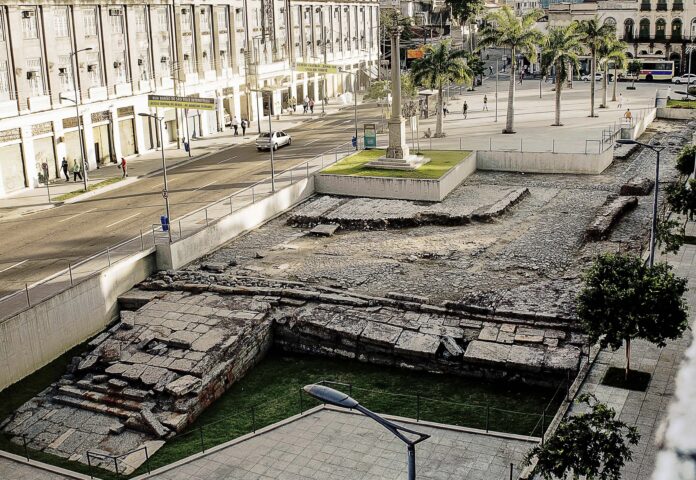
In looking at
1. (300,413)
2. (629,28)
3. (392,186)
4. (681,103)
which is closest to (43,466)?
(300,413)

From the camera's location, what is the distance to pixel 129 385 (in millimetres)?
24312

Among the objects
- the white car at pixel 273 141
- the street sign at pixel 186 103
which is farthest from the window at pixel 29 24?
the white car at pixel 273 141

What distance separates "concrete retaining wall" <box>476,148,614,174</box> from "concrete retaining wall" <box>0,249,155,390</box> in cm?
2786

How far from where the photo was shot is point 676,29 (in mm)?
104562

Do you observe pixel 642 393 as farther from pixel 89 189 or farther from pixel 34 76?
pixel 34 76

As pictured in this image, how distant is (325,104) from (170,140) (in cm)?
2962

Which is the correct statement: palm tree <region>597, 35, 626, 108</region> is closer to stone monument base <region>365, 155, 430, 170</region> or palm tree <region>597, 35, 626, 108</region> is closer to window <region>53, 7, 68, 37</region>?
stone monument base <region>365, 155, 430, 170</region>

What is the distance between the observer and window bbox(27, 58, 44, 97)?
158 ft

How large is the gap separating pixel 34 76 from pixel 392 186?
23.9 meters

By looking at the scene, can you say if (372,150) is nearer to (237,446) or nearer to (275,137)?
(275,137)

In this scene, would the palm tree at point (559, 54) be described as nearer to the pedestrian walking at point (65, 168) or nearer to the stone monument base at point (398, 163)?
the stone monument base at point (398, 163)

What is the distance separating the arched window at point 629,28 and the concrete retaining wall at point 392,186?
7126 centimetres

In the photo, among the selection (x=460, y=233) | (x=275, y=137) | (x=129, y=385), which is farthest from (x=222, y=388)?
(x=275, y=137)

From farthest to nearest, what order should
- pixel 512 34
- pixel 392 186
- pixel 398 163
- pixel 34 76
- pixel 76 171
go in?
1. pixel 512 34
2. pixel 76 171
3. pixel 34 76
4. pixel 398 163
5. pixel 392 186
